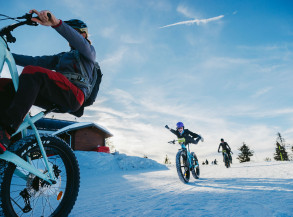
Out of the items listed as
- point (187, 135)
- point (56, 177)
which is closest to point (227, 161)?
point (187, 135)

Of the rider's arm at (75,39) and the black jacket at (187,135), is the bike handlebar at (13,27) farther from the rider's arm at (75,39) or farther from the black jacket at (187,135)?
the black jacket at (187,135)

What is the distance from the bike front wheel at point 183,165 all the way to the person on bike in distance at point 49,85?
145 inches

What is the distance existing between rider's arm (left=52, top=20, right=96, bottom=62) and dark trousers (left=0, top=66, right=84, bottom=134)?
1.08ft

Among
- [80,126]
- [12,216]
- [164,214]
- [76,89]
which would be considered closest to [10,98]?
[76,89]

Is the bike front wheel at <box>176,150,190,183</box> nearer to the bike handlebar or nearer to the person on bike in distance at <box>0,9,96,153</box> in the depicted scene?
the person on bike in distance at <box>0,9,96,153</box>

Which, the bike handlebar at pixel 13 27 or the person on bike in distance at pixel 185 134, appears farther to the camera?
the person on bike in distance at pixel 185 134

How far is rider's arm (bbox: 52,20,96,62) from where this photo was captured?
1.58 metres

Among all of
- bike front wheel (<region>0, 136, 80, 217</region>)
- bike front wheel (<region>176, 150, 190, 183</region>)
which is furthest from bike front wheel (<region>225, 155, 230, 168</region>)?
bike front wheel (<region>0, 136, 80, 217</region>)

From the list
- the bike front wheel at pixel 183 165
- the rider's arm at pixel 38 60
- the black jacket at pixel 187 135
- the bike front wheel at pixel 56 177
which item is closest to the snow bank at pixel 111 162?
the black jacket at pixel 187 135

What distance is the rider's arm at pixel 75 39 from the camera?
1.58 m

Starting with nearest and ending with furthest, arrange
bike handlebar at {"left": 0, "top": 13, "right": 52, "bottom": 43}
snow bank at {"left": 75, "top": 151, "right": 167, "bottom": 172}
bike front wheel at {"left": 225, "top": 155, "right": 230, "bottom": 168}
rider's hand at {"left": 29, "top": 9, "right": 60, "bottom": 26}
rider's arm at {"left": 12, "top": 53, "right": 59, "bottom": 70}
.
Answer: rider's hand at {"left": 29, "top": 9, "right": 60, "bottom": 26}
bike handlebar at {"left": 0, "top": 13, "right": 52, "bottom": 43}
rider's arm at {"left": 12, "top": 53, "right": 59, "bottom": 70}
bike front wheel at {"left": 225, "top": 155, "right": 230, "bottom": 168}
snow bank at {"left": 75, "top": 151, "right": 167, "bottom": 172}

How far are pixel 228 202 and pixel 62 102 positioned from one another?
232cm

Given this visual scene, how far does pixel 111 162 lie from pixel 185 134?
9.91 m

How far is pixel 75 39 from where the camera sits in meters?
1.68
